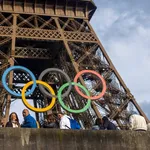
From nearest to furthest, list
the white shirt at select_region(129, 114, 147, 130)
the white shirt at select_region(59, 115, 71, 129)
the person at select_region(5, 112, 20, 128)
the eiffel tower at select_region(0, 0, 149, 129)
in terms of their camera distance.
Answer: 1. the person at select_region(5, 112, 20, 128)
2. the white shirt at select_region(59, 115, 71, 129)
3. the white shirt at select_region(129, 114, 147, 130)
4. the eiffel tower at select_region(0, 0, 149, 129)

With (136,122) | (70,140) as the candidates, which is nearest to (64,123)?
(70,140)

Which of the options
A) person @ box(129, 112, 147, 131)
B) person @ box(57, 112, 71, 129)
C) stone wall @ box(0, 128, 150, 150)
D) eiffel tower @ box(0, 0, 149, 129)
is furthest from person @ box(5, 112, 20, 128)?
eiffel tower @ box(0, 0, 149, 129)

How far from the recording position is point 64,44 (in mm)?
28234

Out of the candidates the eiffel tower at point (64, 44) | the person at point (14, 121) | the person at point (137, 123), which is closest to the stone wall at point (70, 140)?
the person at point (137, 123)

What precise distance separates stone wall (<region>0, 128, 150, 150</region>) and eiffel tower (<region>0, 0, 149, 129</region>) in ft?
39.0

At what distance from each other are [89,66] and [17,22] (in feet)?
17.2

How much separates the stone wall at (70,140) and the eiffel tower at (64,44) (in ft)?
39.0

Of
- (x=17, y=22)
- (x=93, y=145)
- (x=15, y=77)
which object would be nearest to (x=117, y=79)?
(x=17, y=22)

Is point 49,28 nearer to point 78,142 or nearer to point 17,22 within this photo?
point 17,22

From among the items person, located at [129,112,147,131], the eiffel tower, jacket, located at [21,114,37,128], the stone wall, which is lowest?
the stone wall

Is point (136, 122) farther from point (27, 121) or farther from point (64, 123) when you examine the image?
point (27, 121)

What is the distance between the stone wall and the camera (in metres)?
12.5

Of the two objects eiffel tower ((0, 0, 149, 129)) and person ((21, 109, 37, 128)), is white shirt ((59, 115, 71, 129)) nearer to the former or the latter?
person ((21, 109, 37, 128))

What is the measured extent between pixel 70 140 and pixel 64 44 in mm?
15634
